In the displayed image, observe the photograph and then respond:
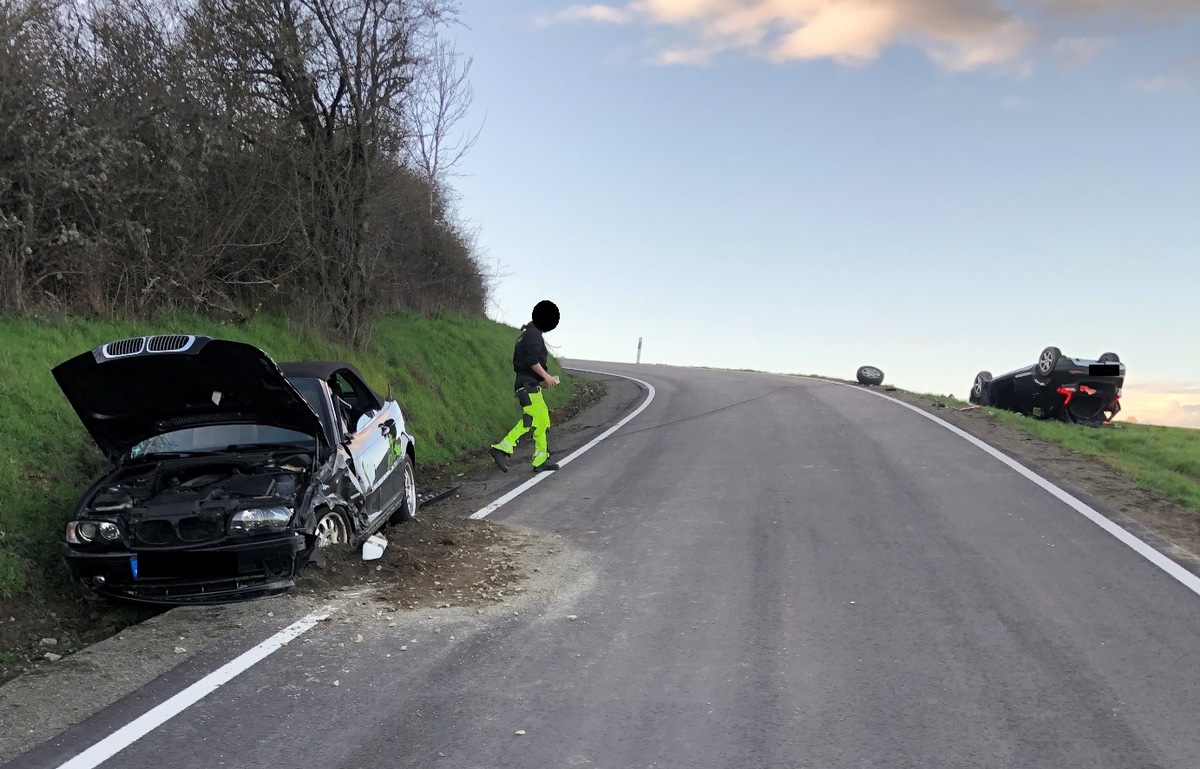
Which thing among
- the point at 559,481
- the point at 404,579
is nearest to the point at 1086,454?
the point at 559,481

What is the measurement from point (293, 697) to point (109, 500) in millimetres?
2329

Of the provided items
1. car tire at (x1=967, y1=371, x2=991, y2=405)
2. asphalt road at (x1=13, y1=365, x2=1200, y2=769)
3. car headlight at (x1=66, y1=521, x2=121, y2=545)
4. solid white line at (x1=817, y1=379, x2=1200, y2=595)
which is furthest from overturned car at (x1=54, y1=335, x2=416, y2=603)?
car tire at (x1=967, y1=371, x2=991, y2=405)

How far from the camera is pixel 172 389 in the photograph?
6719mm

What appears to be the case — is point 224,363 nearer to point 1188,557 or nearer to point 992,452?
point 1188,557

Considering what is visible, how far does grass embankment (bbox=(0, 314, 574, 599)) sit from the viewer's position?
7.03m

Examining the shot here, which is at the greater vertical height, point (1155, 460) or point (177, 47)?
point (177, 47)

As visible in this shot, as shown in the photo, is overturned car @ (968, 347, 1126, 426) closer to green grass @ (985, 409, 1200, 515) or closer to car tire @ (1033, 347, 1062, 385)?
car tire @ (1033, 347, 1062, 385)

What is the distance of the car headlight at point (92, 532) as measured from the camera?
5.89 metres

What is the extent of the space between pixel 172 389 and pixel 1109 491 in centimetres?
914

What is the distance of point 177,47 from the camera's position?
12.8 metres

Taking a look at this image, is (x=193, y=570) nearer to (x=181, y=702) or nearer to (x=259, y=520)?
(x=259, y=520)

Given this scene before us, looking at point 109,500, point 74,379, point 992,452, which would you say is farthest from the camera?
point 992,452

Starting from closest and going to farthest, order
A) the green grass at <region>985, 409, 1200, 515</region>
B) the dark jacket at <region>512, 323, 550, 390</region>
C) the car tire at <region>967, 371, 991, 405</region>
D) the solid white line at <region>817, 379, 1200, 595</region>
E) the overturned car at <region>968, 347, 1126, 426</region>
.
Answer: the solid white line at <region>817, 379, 1200, 595</region>
the green grass at <region>985, 409, 1200, 515</region>
the dark jacket at <region>512, 323, 550, 390</region>
the overturned car at <region>968, 347, 1126, 426</region>
the car tire at <region>967, 371, 991, 405</region>

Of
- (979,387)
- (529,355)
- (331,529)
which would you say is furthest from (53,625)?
(979,387)
